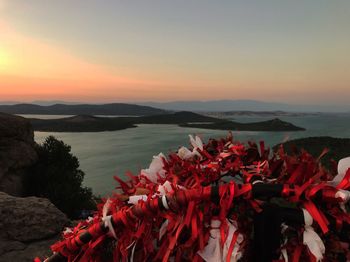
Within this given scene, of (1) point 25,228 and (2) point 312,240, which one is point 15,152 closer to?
(1) point 25,228

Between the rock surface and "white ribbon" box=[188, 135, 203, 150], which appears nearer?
"white ribbon" box=[188, 135, 203, 150]

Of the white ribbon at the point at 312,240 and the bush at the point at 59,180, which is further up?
the white ribbon at the point at 312,240

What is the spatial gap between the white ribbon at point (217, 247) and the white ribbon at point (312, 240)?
0.26 metres

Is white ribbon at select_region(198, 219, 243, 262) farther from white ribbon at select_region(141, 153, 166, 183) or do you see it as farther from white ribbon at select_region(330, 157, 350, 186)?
white ribbon at select_region(141, 153, 166, 183)

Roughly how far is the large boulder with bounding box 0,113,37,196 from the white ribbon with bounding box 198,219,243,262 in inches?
896

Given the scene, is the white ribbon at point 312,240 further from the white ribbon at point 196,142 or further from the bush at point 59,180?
the bush at point 59,180

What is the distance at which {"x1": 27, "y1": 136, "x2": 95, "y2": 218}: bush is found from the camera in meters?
24.9

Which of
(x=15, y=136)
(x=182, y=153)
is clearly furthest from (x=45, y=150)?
(x=182, y=153)

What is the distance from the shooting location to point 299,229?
55.1 inches

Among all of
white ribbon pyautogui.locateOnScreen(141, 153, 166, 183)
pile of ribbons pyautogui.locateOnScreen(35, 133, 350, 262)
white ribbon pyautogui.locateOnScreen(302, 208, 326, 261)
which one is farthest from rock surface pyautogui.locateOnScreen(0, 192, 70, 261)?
white ribbon pyautogui.locateOnScreen(302, 208, 326, 261)

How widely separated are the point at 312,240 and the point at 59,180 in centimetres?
2705

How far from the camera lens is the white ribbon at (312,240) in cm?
131

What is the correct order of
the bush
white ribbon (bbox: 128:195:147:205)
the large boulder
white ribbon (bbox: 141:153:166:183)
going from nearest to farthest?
white ribbon (bbox: 128:195:147:205) < white ribbon (bbox: 141:153:166:183) < the large boulder < the bush

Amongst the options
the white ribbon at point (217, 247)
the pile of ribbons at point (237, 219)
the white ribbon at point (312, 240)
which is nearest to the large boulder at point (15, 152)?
the pile of ribbons at point (237, 219)
